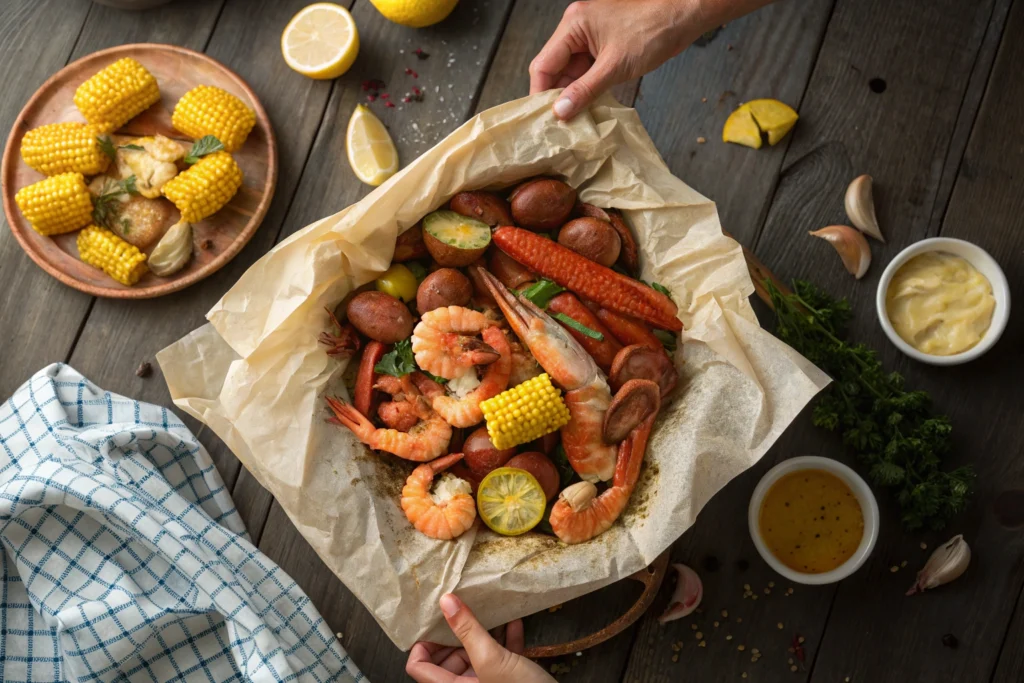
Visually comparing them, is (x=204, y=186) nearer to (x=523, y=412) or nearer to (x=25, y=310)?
(x=25, y=310)

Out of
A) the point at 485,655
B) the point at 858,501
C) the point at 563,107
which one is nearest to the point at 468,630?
the point at 485,655

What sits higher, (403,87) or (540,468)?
(403,87)

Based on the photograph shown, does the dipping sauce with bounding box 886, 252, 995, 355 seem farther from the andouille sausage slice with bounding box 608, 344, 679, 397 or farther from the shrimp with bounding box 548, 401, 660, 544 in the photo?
the shrimp with bounding box 548, 401, 660, 544

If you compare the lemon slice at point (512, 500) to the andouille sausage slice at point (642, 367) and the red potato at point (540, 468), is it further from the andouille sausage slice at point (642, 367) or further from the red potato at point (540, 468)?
the andouille sausage slice at point (642, 367)

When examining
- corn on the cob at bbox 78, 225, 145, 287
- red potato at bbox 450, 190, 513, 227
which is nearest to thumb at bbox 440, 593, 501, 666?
red potato at bbox 450, 190, 513, 227

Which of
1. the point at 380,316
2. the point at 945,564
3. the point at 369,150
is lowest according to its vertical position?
the point at 945,564
